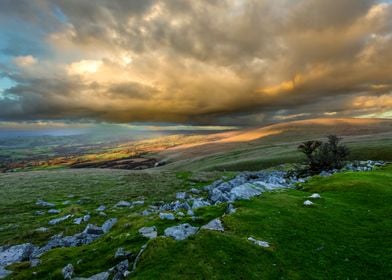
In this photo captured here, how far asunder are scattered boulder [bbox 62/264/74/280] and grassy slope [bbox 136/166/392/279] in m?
5.16

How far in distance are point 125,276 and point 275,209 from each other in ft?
50.9

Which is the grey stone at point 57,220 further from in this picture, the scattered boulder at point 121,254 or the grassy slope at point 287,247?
the grassy slope at point 287,247

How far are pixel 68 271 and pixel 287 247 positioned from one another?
1492cm

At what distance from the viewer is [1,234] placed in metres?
45.9

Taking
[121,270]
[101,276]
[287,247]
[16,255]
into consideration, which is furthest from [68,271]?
[287,247]

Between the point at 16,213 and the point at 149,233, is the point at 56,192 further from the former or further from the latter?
the point at 149,233

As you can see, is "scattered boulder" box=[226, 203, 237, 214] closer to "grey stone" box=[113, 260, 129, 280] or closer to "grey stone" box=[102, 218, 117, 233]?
"grey stone" box=[113, 260, 129, 280]

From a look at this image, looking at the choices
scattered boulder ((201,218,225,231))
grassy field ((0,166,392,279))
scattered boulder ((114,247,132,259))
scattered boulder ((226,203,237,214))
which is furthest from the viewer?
scattered boulder ((226,203,237,214))

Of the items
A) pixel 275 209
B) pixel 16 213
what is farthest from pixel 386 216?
pixel 16 213

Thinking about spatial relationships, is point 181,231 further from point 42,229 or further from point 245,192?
point 42,229

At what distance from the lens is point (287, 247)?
70.1 feet

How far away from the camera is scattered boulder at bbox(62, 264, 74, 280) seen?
67.6 feet

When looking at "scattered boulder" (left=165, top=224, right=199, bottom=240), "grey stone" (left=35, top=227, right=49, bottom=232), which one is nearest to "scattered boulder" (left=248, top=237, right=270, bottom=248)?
"scattered boulder" (left=165, top=224, right=199, bottom=240)

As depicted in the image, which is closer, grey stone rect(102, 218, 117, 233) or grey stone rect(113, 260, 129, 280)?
grey stone rect(113, 260, 129, 280)
